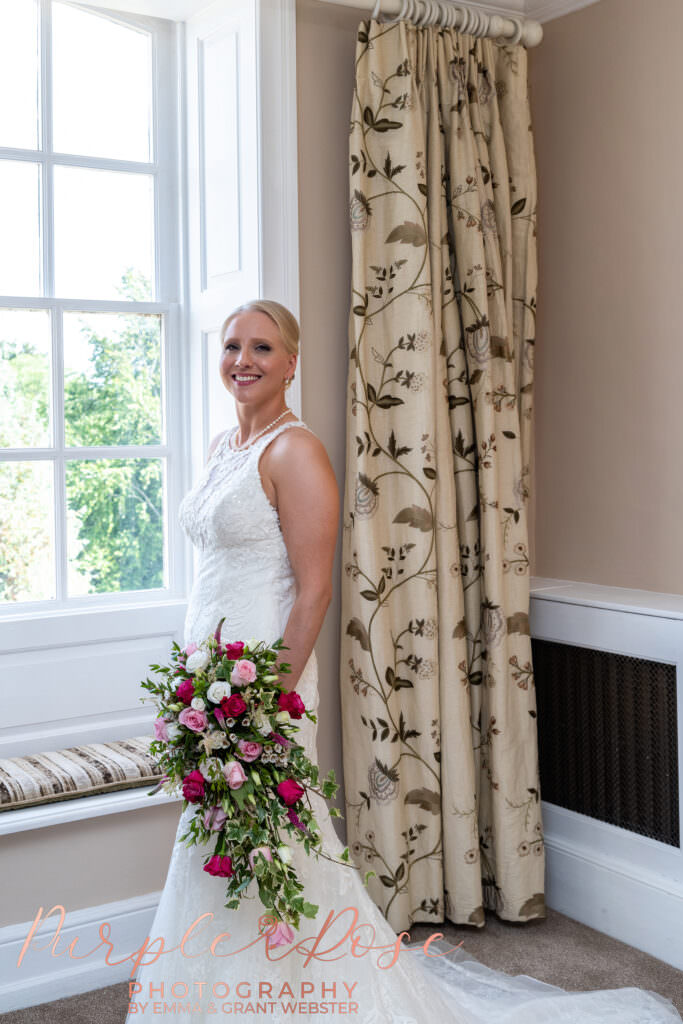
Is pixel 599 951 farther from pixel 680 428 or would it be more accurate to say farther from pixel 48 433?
pixel 48 433

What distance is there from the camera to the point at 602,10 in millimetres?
3242

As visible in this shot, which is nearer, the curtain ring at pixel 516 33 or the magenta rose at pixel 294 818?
the magenta rose at pixel 294 818

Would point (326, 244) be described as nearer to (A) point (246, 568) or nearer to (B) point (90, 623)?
(A) point (246, 568)

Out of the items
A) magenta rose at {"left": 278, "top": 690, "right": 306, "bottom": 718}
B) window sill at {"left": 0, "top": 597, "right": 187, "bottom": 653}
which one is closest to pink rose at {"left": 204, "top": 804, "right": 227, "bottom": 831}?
magenta rose at {"left": 278, "top": 690, "right": 306, "bottom": 718}

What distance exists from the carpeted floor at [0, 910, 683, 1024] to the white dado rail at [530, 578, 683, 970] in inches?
2.2

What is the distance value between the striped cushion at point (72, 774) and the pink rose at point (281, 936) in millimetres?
750

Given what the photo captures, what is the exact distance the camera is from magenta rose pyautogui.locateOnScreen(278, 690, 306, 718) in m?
2.02

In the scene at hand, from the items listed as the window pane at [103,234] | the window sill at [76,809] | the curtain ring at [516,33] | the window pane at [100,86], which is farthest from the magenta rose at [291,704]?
the curtain ring at [516,33]


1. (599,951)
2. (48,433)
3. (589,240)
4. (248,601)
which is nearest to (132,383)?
(48,433)

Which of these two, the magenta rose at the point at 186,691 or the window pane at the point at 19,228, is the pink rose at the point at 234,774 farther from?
the window pane at the point at 19,228

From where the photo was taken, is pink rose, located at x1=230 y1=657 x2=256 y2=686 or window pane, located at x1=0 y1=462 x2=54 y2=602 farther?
window pane, located at x1=0 y1=462 x2=54 y2=602

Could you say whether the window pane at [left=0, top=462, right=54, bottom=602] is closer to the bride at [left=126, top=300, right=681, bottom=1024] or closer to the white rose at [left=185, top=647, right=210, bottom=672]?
the bride at [left=126, top=300, right=681, bottom=1024]

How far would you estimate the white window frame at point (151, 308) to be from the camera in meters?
3.07

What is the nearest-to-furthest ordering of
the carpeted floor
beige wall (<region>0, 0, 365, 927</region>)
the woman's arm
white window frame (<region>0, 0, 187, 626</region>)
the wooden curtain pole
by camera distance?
1. the woman's arm
2. the carpeted floor
3. beige wall (<region>0, 0, 365, 927</region>)
4. the wooden curtain pole
5. white window frame (<region>0, 0, 187, 626</region>)
